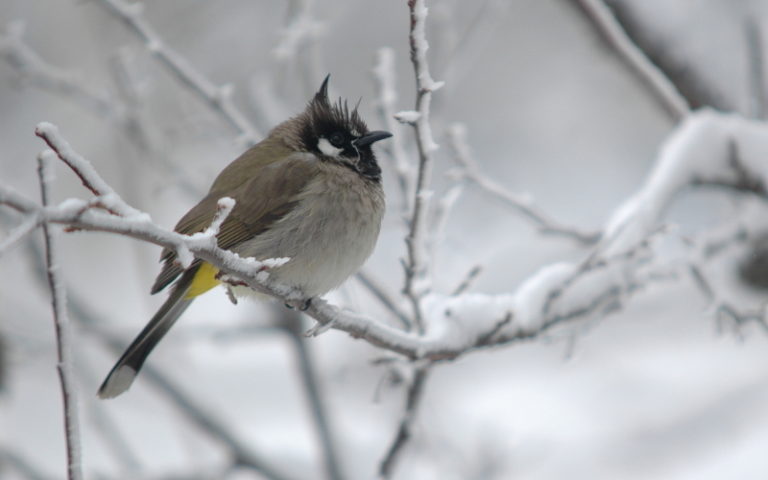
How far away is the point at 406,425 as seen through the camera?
8.93 ft

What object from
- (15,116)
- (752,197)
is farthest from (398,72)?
(752,197)

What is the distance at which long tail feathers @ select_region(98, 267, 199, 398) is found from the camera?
2.68 m

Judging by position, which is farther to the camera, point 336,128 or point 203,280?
point 336,128

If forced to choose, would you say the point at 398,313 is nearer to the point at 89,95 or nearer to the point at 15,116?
the point at 89,95

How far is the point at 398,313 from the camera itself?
9.66 ft

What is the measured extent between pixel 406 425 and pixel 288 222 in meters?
0.82

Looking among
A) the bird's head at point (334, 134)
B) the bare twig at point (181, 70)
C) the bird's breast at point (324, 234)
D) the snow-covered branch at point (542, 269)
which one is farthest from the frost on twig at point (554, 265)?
the bare twig at point (181, 70)

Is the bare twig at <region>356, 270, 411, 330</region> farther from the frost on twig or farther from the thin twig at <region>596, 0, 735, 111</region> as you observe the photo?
the thin twig at <region>596, 0, 735, 111</region>

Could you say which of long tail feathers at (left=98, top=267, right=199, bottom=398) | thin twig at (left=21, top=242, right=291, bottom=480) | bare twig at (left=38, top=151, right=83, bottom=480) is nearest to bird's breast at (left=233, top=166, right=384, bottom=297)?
long tail feathers at (left=98, top=267, right=199, bottom=398)

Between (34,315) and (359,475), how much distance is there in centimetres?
254

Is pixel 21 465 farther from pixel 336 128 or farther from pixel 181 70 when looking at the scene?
pixel 336 128

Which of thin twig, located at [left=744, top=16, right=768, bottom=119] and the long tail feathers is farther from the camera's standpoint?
thin twig, located at [left=744, top=16, right=768, bottom=119]

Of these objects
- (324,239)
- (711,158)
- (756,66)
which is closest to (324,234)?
(324,239)

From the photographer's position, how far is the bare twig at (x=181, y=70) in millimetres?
3102
